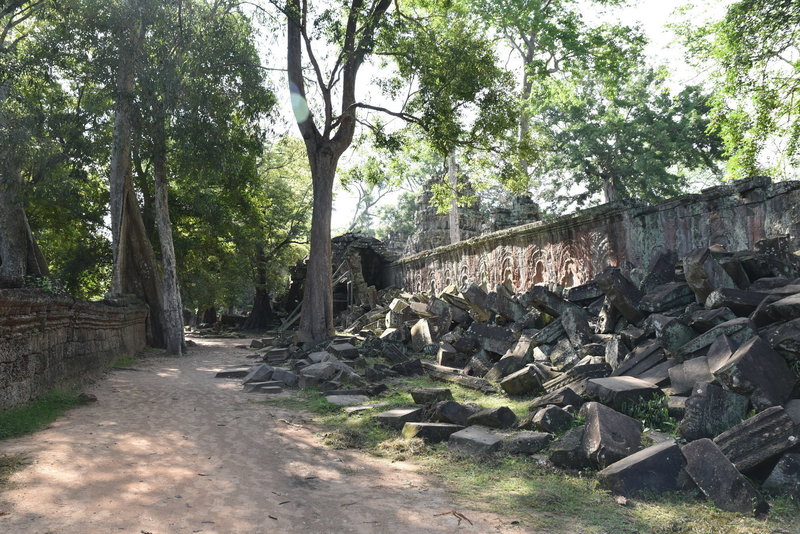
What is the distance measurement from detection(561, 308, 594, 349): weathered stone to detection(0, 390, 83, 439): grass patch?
5675 mm

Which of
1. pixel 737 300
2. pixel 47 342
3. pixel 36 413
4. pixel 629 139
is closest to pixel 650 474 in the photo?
pixel 737 300

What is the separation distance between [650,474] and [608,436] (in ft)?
1.29

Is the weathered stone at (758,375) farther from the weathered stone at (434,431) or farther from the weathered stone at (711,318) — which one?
the weathered stone at (434,431)

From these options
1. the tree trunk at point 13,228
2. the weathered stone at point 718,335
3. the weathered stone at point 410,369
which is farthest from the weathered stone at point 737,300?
the tree trunk at point 13,228

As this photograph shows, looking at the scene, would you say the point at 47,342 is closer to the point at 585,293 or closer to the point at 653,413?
the point at 653,413

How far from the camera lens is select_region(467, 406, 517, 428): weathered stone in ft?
15.1

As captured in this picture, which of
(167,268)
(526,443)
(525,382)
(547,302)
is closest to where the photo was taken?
(526,443)

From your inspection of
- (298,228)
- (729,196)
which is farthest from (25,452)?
(298,228)

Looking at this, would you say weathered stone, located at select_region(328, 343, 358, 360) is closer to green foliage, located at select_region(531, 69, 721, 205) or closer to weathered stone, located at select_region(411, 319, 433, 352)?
weathered stone, located at select_region(411, 319, 433, 352)

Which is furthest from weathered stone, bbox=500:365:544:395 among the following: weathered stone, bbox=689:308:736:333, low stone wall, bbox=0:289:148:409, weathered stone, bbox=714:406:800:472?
low stone wall, bbox=0:289:148:409

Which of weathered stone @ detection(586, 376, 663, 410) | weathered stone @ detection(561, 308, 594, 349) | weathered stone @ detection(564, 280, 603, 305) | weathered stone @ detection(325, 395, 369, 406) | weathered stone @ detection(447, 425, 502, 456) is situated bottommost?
weathered stone @ detection(325, 395, 369, 406)

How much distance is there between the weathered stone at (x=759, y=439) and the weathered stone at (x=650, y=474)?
0.92ft

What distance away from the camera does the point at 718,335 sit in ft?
14.4

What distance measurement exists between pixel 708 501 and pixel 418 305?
362 inches
